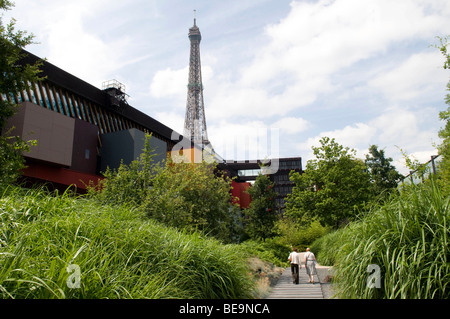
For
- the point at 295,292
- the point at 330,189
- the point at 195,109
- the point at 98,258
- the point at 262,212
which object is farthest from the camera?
the point at 195,109

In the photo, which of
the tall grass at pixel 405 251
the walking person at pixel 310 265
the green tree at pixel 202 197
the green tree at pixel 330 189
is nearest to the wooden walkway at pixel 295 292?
the walking person at pixel 310 265

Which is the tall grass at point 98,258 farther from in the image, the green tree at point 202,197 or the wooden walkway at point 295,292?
the green tree at point 202,197

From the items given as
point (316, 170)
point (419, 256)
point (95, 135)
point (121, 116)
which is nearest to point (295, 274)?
point (419, 256)

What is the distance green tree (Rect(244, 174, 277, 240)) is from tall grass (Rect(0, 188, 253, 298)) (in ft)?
68.0

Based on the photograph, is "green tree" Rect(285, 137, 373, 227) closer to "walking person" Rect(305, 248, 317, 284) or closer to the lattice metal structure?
"walking person" Rect(305, 248, 317, 284)

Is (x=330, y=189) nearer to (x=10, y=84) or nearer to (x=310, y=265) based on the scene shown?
(x=310, y=265)

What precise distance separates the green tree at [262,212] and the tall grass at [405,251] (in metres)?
22.5

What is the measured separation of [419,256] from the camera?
178 inches

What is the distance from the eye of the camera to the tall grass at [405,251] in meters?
4.48

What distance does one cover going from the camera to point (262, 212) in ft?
92.9

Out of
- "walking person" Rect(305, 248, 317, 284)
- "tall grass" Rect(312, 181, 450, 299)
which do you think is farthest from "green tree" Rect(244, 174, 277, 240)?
"tall grass" Rect(312, 181, 450, 299)

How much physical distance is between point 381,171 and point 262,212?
20224mm

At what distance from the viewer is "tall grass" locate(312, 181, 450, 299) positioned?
4484mm

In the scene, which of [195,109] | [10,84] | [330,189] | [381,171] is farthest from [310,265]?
[195,109]
